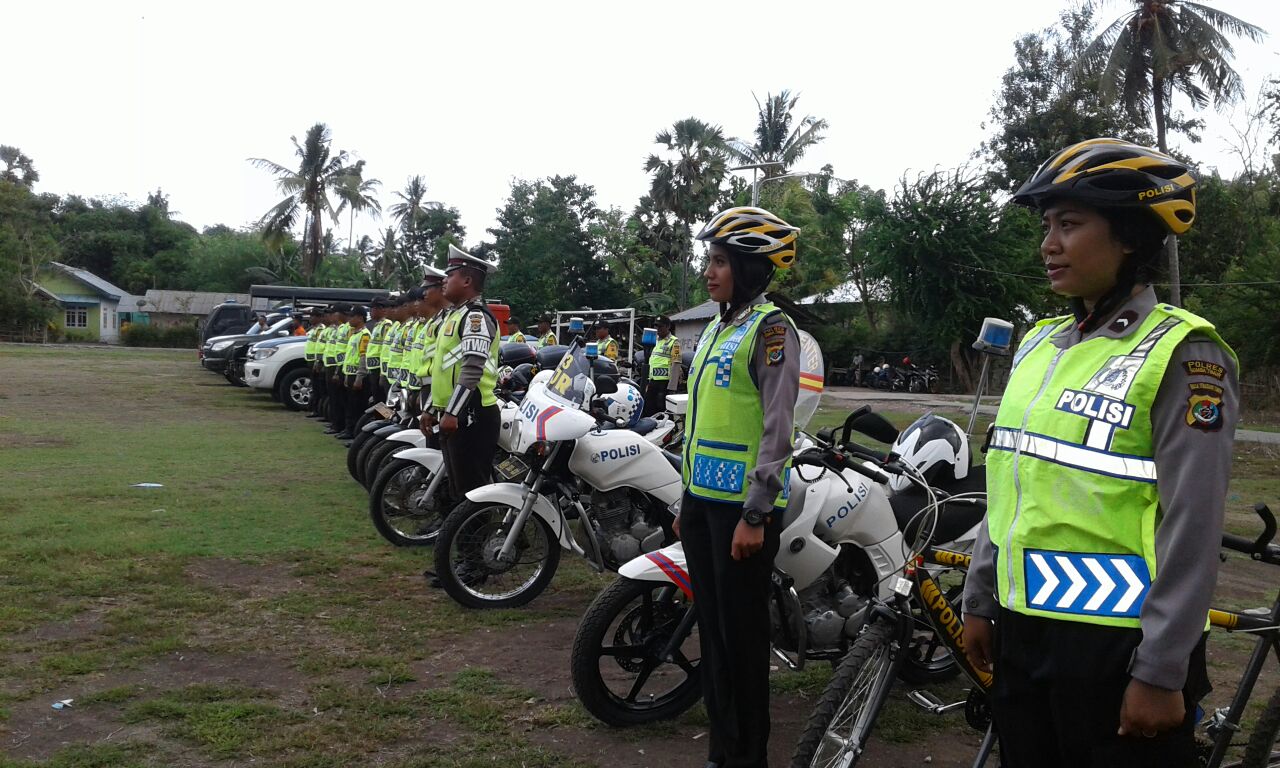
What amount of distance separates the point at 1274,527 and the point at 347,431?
12.0 m

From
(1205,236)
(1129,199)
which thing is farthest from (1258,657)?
(1205,236)

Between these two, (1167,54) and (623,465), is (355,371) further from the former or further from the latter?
(1167,54)

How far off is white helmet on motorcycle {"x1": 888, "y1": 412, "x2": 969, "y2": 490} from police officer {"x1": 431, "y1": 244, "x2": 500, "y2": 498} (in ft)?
9.16

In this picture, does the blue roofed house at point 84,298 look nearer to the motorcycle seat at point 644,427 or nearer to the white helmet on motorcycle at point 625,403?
the white helmet on motorcycle at point 625,403

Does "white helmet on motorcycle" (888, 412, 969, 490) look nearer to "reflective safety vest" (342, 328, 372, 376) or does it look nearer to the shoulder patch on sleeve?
the shoulder patch on sleeve

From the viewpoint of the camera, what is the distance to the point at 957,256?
3033cm

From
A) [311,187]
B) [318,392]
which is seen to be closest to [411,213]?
[311,187]

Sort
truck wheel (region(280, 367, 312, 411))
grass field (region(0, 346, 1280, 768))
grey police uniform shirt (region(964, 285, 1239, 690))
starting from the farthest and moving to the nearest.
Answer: truck wheel (region(280, 367, 312, 411)) < grass field (region(0, 346, 1280, 768)) < grey police uniform shirt (region(964, 285, 1239, 690))

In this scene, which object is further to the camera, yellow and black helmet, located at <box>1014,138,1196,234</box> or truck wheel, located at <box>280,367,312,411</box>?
truck wheel, located at <box>280,367,312,411</box>

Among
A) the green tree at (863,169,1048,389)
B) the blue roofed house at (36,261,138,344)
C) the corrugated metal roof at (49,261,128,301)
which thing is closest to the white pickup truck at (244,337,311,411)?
the green tree at (863,169,1048,389)

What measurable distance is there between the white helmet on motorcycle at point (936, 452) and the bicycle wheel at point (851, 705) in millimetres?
1185

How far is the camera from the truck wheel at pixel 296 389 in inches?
689

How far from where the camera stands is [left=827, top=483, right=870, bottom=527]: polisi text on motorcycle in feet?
13.6

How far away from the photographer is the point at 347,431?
13.4 m
